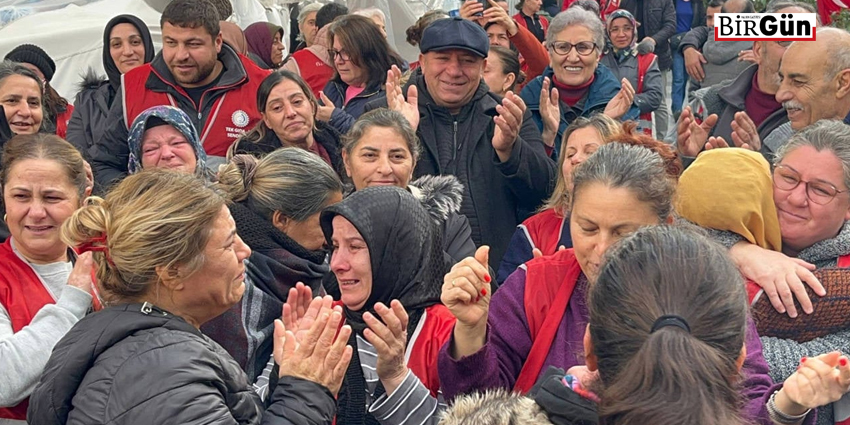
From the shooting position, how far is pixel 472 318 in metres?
2.48

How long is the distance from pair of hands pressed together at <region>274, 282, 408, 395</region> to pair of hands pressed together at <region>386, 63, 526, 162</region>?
170cm

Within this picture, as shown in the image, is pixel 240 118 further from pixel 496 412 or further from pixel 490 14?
pixel 496 412

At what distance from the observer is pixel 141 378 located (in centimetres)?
205

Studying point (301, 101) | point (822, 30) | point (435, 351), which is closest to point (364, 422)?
point (435, 351)

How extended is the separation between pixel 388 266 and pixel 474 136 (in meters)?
1.74

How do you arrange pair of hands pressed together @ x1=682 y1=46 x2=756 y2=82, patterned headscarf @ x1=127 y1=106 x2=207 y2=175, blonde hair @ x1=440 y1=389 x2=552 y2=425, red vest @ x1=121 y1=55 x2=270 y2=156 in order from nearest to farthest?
blonde hair @ x1=440 y1=389 x2=552 y2=425 → patterned headscarf @ x1=127 y1=106 x2=207 y2=175 → red vest @ x1=121 y1=55 x2=270 y2=156 → pair of hands pressed together @ x1=682 y1=46 x2=756 y2=82

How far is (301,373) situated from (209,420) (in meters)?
0.39

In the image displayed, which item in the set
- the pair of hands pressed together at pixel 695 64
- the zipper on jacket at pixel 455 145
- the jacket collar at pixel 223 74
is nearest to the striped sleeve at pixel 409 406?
the zipper on jacket at pixel 455 145

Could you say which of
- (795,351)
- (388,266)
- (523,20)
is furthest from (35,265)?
(523,20)

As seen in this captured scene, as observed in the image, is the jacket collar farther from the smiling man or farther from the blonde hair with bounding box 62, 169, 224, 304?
the blonde hair with bounding box 62, 169, 224, 304

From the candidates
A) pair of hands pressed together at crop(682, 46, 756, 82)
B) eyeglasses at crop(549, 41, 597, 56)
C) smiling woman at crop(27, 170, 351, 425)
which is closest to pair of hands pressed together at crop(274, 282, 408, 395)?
smiling woman at crop(27, 170, 351, 425)

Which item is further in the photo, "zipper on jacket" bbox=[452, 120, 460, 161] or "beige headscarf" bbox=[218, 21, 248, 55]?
"beige headscarf" bbox=[218, 21, 248, 55]

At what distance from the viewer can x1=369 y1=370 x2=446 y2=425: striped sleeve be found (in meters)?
2.70

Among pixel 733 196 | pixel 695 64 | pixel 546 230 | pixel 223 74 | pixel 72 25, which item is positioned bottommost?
Result: pixel 695 64
